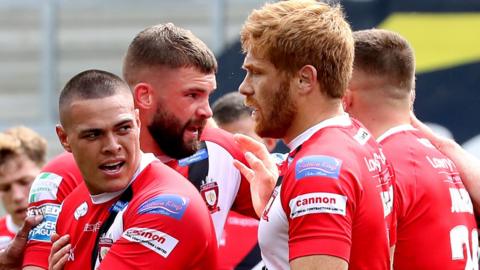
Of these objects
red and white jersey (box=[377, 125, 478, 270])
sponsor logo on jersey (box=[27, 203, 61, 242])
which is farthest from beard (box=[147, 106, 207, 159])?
red and white jersey (box=[377, 125, 478, 270])

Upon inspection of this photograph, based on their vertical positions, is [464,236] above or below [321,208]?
below

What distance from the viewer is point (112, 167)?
4.22 m

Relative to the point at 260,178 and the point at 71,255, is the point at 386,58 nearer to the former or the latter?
the point at 260,178

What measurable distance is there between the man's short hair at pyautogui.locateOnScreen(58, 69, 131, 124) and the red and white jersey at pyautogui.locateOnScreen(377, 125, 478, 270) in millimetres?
1160

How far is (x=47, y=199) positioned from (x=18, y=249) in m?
0.26

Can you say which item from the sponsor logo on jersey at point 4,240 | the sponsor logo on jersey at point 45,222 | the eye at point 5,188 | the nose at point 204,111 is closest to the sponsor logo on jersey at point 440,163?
the nose at point 204,111

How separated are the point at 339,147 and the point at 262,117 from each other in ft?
1.10

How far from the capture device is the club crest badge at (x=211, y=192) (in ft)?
16.2

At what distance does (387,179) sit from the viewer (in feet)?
12.6

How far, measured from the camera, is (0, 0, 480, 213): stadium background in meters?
7.92

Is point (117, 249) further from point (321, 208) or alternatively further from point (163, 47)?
point (163, 47)

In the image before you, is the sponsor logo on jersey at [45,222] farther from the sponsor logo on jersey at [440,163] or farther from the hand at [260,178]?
the sponsor logo on jersey at [440,163]

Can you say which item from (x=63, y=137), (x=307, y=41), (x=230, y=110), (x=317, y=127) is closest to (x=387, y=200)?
(x=317, y=127)

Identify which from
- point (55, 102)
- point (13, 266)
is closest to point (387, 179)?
point (13, 266)
